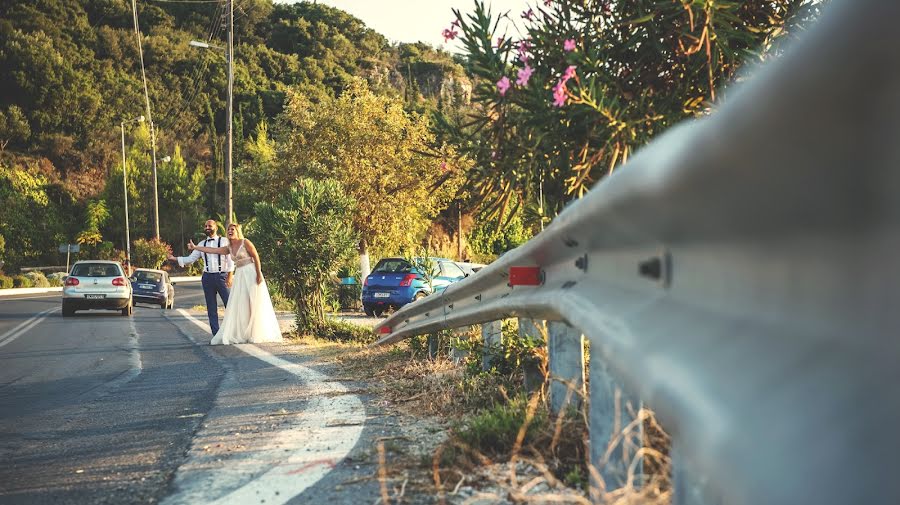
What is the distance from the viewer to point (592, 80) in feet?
18.6

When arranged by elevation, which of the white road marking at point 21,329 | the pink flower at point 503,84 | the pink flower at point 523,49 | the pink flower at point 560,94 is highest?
the pink flower at point 523,49

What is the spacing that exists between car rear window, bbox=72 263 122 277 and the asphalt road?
17.0 metres

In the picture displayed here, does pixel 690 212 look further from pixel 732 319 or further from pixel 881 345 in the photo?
pixel 881 345

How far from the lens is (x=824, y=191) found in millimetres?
1150

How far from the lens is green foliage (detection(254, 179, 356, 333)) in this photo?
15.3 meters

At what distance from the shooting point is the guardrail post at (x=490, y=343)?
6199mm

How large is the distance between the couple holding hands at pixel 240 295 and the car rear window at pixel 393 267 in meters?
7.95

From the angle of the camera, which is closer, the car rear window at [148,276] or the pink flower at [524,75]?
the pink flower at [524,75]

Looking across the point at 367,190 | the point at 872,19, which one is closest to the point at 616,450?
the point at 872,19

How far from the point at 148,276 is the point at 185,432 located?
28.9 meters

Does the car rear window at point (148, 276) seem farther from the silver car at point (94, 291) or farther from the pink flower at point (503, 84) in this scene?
the pink flower at point (503, 84)

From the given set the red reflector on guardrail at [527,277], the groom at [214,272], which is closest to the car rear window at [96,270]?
the groom at [214,272]

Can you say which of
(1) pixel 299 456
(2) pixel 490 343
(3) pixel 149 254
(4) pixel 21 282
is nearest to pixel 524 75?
(2) pixel 490 343

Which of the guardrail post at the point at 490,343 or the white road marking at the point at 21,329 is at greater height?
the guardrail post at the point at 490,343
